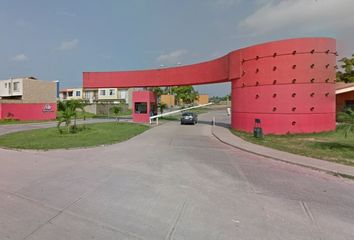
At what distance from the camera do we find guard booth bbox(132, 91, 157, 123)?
3188 centimetres

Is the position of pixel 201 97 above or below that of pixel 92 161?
above

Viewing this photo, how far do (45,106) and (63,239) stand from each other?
3753 centimetres

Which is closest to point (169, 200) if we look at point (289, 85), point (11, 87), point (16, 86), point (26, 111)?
point (289, 85)

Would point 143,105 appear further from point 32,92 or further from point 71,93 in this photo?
point 71,93

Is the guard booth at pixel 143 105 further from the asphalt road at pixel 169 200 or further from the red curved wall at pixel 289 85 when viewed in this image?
the asphalt road at pixel 169 200

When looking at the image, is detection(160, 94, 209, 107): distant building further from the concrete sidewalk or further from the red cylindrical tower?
the concrete sidewalk

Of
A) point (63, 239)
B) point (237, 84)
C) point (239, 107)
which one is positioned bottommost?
point (63, 239)

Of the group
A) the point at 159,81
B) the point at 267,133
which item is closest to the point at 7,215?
the point at 267,133

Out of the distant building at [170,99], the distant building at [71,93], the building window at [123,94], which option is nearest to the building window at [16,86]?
the distant building at [170,99]

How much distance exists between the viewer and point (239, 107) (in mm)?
21391

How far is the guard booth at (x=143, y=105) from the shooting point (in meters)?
31.9

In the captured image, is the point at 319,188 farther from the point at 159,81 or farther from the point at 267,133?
the point at 159,81

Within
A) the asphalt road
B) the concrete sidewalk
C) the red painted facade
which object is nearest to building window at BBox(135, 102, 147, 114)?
the red painted facade

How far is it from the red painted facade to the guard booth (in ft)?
47.0
